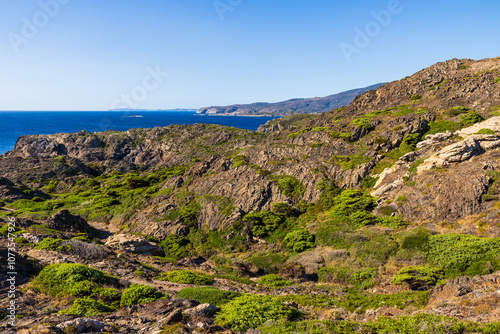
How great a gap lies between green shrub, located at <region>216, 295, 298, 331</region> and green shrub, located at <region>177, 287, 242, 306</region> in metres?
1.64

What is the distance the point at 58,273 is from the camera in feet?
64.1

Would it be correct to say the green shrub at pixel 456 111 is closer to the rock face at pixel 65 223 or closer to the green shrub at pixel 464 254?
the green shrub at pixel 464 254

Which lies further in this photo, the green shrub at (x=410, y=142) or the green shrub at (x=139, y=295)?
the green shrub at (x=410, y=142)

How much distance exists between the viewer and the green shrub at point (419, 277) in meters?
20.2

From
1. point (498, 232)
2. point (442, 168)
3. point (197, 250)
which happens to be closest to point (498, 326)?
point (498, 232)

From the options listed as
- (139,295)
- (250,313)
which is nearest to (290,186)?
(139,295)

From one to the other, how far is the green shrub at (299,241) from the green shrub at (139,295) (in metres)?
18.7

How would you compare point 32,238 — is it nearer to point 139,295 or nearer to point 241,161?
point 139,295

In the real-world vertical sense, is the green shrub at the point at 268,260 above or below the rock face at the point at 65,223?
below

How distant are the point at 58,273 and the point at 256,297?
48.8 ft

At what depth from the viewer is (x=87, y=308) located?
1605 cm

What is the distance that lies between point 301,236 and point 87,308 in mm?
24701

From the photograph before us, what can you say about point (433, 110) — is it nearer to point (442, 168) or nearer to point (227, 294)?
point (442, 168)

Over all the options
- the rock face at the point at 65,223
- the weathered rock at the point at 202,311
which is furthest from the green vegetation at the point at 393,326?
the rock face at the point at 65,223
